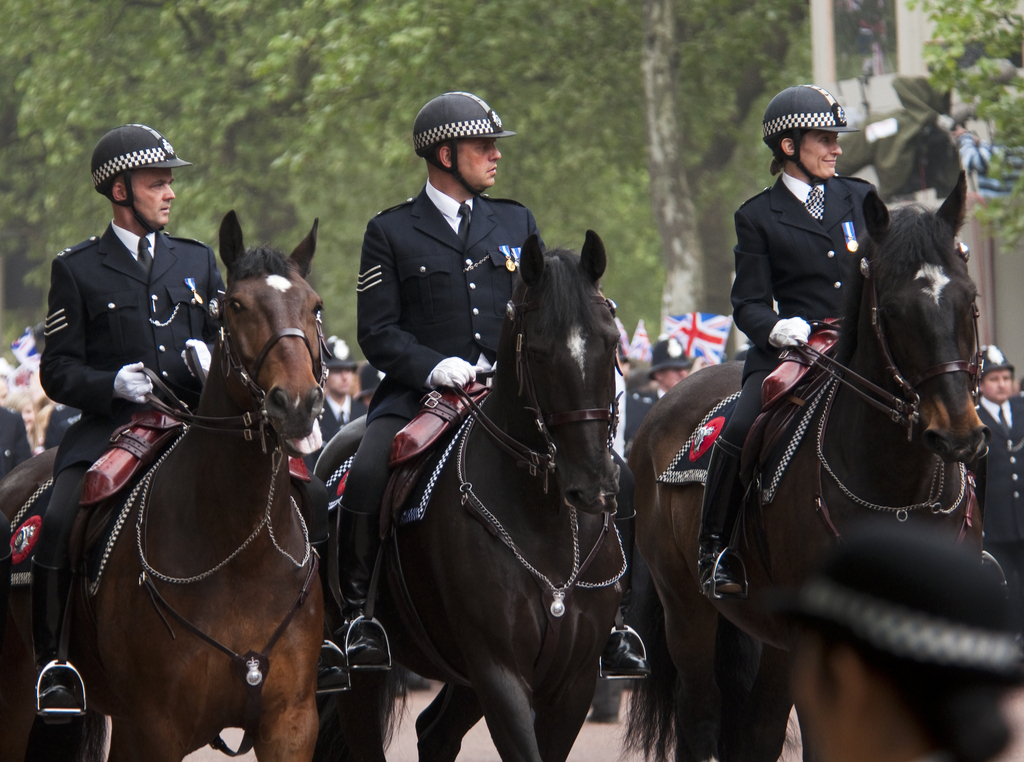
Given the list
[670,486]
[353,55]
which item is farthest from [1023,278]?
[670,486]

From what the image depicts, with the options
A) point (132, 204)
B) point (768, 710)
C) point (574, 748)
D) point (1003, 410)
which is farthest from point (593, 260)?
point (1003, 410)

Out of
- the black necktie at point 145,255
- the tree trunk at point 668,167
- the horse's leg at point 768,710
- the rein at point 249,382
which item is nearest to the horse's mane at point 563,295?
the rein at point 249,382

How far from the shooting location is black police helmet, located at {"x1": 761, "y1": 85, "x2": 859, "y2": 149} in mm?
7402

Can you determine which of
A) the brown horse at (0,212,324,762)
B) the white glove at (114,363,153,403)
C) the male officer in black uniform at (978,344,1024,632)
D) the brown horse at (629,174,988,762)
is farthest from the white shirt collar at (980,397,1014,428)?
the white glove at (114,363,153,403)

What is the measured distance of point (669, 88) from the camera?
24.0 m

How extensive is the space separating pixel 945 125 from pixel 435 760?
52.4ft

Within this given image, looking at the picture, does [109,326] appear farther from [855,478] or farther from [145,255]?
[855,478]

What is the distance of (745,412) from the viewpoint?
23.9 ft

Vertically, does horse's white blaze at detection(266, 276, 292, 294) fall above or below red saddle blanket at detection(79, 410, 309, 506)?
above

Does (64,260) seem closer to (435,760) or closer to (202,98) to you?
(435,760)

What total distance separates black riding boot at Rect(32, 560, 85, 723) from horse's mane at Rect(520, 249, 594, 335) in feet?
7.23

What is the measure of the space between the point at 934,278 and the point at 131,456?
3.26 m

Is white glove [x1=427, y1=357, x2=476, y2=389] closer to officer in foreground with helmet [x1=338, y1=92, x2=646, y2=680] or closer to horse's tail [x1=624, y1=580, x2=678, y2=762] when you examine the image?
officer in foreground with helmet [x1=338, y1=92, x2=646, y2=680]

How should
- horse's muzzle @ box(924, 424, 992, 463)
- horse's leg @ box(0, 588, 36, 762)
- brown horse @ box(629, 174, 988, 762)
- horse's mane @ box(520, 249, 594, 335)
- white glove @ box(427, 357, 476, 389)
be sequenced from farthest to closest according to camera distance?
horse's leg @ box(0, 588, 36, 762) → white glove @ box(427, 357, 476, 389) → brown horse @ box(629, 174, 988, 762) → horse's mane @ box(520, 249, 594, 335) → horse's muzzle @ box(924, 424, 992, 463)
